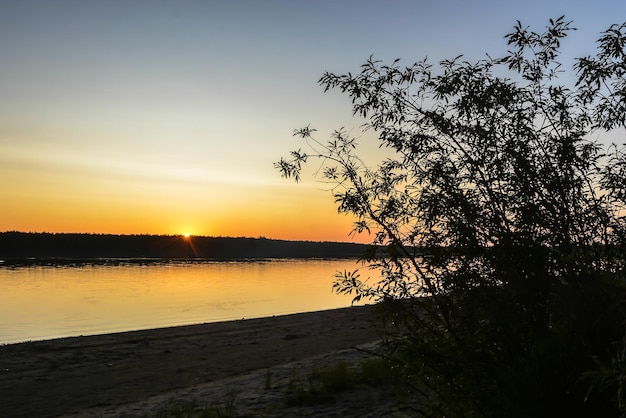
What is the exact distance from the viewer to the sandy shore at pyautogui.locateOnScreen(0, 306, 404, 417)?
1170 centimetres

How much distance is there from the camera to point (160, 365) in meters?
15.9

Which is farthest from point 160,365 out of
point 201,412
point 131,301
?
point 131,301

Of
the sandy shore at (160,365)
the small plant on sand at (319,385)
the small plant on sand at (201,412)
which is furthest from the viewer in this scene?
the sandy shore at (160,365)

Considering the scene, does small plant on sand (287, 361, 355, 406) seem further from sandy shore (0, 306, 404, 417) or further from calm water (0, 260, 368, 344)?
calm water (0, 260, 368, 344)

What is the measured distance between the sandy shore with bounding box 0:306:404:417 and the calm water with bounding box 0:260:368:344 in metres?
4.21

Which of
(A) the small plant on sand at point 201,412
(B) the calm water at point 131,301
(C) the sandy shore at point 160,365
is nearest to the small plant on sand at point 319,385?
(C) the sandy shore at point 160,365

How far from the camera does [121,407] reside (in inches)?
449

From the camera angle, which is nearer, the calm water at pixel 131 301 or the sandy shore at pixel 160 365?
the sandy shore at pixel 160 365

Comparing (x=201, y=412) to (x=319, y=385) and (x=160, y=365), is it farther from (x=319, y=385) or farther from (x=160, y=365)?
(x=160, y=365)

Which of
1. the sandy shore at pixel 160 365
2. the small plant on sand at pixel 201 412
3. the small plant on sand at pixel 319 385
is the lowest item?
the sandy shore at pixel 160 365

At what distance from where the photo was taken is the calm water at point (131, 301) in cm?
2462

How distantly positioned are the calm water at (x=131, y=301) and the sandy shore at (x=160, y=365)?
4214mm

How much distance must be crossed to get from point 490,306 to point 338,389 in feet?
19.1

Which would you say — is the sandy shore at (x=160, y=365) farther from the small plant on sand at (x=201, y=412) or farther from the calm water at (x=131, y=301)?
the calm water at (x=131, y=301)
